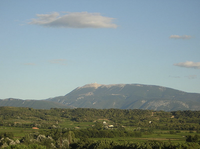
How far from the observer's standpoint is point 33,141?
136500 mm

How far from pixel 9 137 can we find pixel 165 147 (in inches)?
2844

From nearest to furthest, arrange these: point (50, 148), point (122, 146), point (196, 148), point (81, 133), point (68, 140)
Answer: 1. point (196, 148)
2. point (122, 146)
3. point (50, 148)
4. point (68, 140)
5. point (81, 133)

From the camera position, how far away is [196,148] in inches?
3551

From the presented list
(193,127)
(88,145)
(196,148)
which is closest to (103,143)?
(88,145)

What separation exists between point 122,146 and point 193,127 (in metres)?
93.9

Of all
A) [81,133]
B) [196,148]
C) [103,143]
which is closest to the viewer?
[196,148]

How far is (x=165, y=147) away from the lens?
94500mm

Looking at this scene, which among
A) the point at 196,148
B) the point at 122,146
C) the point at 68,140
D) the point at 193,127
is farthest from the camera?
the point at 193,127

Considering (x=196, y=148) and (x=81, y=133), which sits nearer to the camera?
(x=196, y=148)

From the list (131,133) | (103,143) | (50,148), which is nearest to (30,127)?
(131,133)

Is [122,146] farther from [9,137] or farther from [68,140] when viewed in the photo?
[9,137]

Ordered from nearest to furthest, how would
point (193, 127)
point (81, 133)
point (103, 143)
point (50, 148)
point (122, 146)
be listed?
point (122, 146), point (103, 143), point (50, 148), point (81, 133), point (193, 127)

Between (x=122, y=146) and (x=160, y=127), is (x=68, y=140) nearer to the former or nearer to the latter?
(x=122, y=146)

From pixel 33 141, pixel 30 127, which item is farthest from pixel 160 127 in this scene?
pixel 33 141
